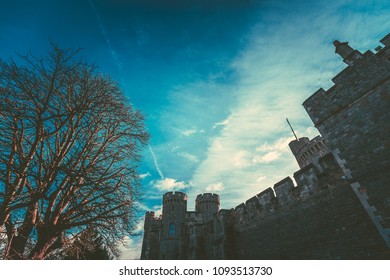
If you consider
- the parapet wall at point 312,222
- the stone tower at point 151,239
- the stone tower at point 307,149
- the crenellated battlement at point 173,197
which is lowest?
the parapet wall at point 312,222

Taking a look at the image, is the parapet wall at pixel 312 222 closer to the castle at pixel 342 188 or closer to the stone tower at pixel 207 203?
the castle at pixel 342 188

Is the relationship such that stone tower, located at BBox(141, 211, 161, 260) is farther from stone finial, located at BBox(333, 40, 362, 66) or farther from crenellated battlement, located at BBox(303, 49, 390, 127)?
stone finial, located at BBox(333, 40, 362, 66)

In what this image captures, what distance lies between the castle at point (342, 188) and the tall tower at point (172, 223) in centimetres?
1411

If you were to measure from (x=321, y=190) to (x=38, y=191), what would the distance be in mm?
8868

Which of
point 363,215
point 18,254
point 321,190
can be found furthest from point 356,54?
point 18,254

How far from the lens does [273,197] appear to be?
9.13 metres

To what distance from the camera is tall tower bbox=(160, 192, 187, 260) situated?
21453mm

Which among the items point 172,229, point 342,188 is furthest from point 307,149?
point 172,229

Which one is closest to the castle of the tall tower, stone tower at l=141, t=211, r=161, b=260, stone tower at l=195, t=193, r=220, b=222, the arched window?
the tall tower

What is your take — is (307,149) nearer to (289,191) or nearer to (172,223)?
(289,191)

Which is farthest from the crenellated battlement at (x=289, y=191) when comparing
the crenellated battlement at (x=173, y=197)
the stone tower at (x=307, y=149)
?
the crenellated battlement at (x=173, y=197)

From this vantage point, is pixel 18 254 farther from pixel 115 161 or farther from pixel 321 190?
pixel 321 190

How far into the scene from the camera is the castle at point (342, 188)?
549 centimetres

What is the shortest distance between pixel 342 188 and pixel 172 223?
2145 cm
